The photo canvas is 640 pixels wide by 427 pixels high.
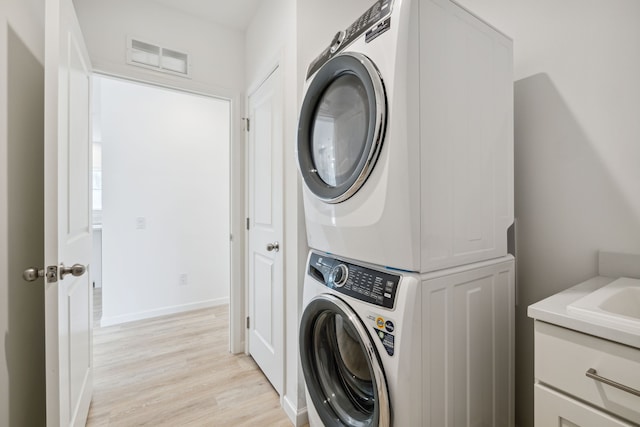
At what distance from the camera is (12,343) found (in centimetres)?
109

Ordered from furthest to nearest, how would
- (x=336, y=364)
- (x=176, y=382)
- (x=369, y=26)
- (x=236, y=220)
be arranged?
(x=236, y=220) → (x=176, y=382) → (x=336, y=364) → (x=369, y=26)

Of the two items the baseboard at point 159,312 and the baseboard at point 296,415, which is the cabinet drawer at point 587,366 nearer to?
the baseboard at point 296,415

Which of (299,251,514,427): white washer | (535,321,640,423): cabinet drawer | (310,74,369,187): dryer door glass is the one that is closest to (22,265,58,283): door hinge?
(299,251,514,427): white washer

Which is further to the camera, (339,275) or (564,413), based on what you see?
(339,275)

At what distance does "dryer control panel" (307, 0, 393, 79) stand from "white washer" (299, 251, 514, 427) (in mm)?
780

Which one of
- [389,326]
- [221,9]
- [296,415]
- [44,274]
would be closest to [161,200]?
[221,9]

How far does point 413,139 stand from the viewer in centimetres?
84

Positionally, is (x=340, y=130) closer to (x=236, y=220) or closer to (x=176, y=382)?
(x=236, y=220)

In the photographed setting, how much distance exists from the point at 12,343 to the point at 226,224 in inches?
95.9

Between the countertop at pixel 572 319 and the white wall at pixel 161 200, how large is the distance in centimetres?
310

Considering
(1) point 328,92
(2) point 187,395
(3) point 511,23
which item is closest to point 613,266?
(3) point 511,23

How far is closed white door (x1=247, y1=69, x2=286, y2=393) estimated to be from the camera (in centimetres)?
172

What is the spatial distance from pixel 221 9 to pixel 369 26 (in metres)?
1.70

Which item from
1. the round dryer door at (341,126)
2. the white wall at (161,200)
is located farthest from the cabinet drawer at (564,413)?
the white wall at (161,200)
